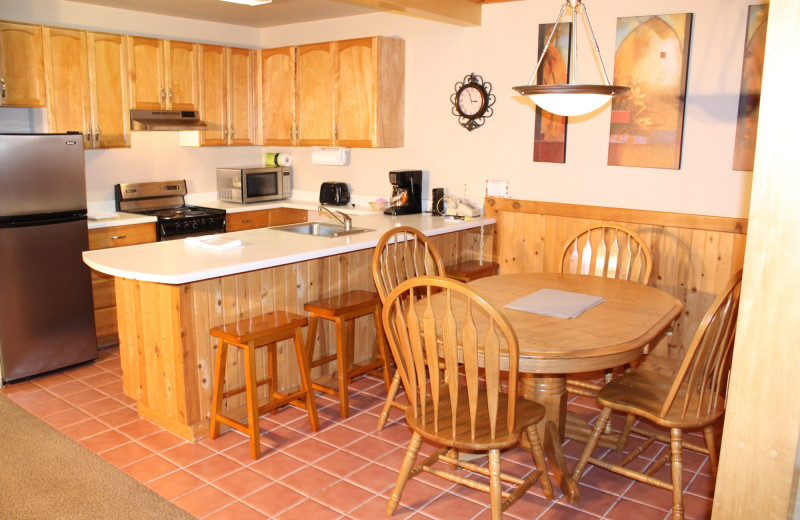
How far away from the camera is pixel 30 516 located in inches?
99.0

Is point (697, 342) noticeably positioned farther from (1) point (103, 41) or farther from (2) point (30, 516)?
(1) point (103, 41)

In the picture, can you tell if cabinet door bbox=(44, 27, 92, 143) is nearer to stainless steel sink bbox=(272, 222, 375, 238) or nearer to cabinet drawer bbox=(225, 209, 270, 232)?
cabinet drawer bbox=(225, 209, 270, 232)

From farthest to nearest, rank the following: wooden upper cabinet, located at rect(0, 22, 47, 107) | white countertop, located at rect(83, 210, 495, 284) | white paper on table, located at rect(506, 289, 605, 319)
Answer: wooden upper cabinet, located at rect(0, 22, 47, 107)
white countertop, located at rect(83, 210, 495, 284)
white paper on table, located at rect(506, 289, 605, 319)

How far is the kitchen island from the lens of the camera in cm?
299

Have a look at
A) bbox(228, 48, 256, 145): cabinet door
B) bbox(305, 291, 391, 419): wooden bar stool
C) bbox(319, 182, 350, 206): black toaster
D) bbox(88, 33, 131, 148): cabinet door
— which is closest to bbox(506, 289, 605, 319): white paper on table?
bbox(305, 291, 391, 419): wooden bar stool

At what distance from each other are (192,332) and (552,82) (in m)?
2.70

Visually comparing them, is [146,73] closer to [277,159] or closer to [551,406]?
[277,159]

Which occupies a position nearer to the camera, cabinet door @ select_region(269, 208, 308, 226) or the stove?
the stove

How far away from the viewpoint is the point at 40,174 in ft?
12.3

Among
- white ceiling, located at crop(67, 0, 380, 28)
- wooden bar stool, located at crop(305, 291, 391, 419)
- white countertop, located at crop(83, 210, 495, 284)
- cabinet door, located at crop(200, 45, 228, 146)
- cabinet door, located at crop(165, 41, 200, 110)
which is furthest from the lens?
cabinet door, located at crop(200, 45, 228, 146)

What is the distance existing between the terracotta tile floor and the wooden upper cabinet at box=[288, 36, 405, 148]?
7.01 ft

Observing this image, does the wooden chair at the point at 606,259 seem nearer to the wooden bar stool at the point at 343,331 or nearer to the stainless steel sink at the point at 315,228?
the wooden bar stool at the point at 343,331

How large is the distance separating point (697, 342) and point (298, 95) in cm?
383

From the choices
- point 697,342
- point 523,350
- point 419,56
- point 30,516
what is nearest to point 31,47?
point 419,56
